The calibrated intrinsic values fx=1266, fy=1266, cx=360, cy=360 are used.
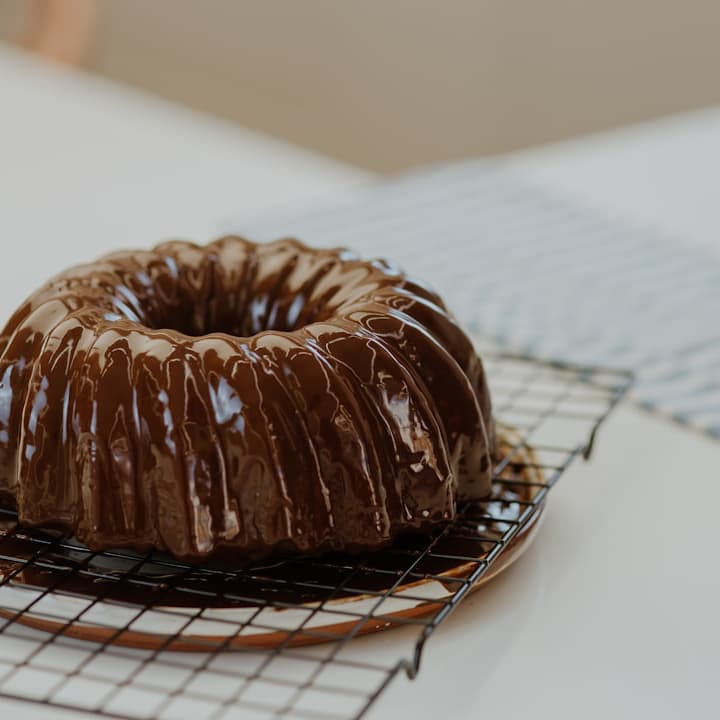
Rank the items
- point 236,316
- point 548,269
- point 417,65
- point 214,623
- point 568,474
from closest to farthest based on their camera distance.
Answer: point 214,623, point 236,316, point 568,474, point 548,269, point 417,65

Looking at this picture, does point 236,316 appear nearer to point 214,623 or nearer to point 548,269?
point 214,623

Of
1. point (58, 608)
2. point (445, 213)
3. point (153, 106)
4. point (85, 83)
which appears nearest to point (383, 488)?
point (58, 608)

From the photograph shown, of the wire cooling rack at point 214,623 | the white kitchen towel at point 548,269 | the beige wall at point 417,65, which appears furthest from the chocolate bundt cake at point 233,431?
the beige wall at point 417,65

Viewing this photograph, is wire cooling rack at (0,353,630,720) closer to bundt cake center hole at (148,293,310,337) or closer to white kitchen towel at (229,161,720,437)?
bundt cake center hole at (148,293,310,337)

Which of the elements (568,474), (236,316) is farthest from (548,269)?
(236,316)

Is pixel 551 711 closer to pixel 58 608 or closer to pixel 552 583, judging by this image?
pixel 552 583

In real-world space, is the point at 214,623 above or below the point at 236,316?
below

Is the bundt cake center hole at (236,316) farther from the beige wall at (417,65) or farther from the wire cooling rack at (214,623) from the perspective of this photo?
the beige wall at (417,65)
